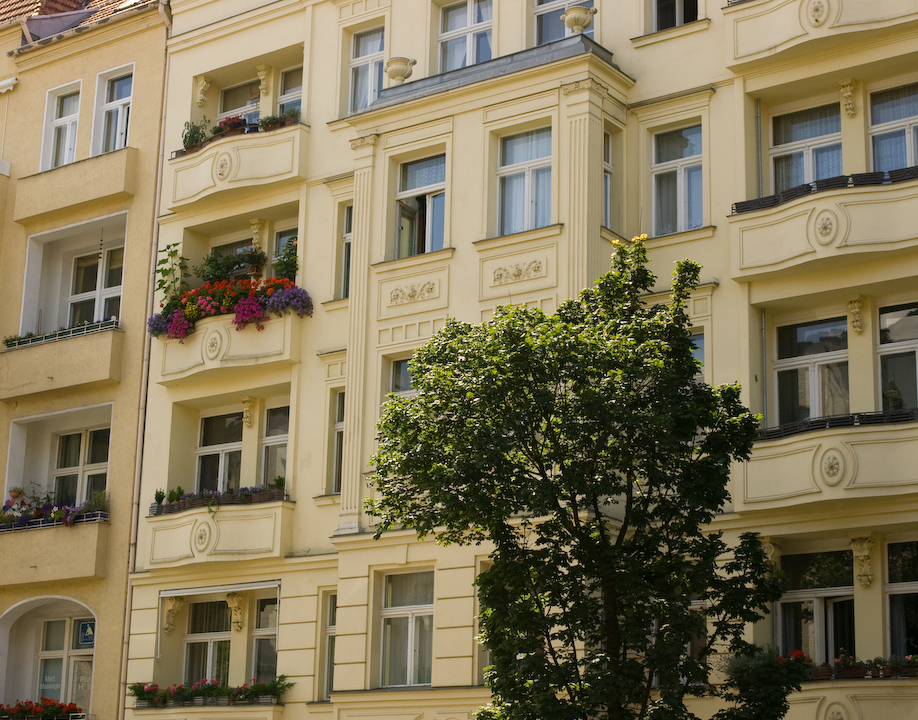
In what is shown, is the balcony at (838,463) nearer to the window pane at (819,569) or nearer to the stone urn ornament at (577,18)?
the window pane at (819,569)

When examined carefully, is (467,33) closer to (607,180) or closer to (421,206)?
(421,206)

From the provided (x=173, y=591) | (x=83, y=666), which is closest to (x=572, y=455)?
(x=173, y=591)

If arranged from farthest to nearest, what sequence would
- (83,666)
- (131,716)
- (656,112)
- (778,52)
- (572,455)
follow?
(83,666) → (131,716) → (656,112) → (778,52) → (572,455)

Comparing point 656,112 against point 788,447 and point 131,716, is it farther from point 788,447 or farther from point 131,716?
point 131,716

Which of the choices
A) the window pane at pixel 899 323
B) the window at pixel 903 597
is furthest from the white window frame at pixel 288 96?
the window at pixel 903 597

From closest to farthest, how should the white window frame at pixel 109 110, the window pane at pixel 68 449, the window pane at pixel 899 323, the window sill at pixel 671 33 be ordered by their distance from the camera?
1. the window pane at pixel 899 323
2. the window sill at pixel 671 33
3. the window pane at pixel 68 449
4. the white window frame at pixel 109 110

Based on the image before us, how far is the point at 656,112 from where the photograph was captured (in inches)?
839

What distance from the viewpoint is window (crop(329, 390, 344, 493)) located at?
22656mm

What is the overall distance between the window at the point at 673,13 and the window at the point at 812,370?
200 inches

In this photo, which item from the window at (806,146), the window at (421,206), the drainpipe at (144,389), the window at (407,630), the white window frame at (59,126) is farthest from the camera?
the white window frame at (59,126)

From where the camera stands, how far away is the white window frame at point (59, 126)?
28.6 m

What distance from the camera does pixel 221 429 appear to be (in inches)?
992

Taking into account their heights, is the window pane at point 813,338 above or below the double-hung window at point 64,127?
below

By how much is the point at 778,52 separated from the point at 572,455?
25.6ft
